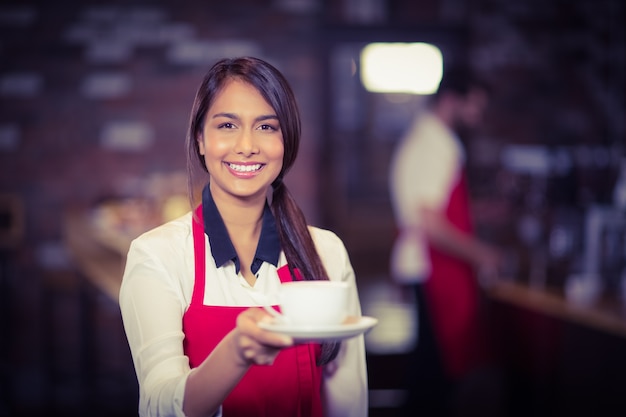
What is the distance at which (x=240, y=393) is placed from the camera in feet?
3.64

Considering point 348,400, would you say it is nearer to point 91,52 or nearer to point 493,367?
point 493,367

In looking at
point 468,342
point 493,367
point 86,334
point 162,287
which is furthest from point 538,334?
point 162,287

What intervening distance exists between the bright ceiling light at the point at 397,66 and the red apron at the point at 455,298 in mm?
3315

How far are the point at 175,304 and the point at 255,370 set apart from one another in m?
0.15

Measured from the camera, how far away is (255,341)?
2.97ft

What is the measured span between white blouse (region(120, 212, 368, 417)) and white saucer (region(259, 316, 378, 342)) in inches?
6.8

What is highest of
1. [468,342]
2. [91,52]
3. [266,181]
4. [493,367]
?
[91,52]

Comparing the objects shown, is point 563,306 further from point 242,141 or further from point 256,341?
point 256,341

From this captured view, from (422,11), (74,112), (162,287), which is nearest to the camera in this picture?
(162,287)

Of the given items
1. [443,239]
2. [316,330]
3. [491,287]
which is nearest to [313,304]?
[316,330]

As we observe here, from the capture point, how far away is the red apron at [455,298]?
125 inches

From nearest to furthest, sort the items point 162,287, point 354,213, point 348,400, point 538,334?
point 162,287 → point 348,400 → point 538,334 → point 354,213

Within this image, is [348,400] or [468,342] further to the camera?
[468,342]

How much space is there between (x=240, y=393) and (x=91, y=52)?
4.02 m
